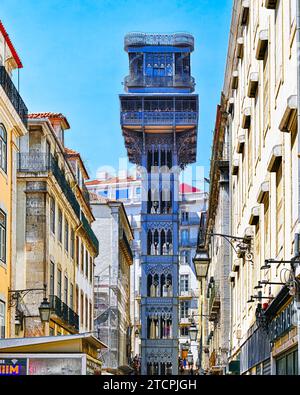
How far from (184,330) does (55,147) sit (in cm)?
8742

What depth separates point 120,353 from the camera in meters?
76.2

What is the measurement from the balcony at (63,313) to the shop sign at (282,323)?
2050 centimetres

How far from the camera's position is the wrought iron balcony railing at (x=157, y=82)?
111m

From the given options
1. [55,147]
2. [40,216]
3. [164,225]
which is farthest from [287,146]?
[164,225]

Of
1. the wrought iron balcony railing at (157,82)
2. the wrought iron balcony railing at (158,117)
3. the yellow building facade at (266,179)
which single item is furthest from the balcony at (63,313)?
the wrought iron balcony railing at (157,82)

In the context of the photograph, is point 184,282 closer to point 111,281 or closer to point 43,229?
point 111,281

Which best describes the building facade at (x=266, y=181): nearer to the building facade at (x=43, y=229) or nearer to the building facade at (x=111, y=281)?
the building facade at (x=43, y=229)

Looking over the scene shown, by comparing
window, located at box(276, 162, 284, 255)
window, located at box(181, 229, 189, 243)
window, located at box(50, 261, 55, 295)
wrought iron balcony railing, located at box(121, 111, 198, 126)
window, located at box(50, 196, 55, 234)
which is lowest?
window, located at box(276, 162, 284, 255)

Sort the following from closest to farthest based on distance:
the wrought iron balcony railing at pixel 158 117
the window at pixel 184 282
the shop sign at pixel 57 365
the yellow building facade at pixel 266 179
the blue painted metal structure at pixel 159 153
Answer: the yellow building facade at pixel 266 179 → the shop sign at pixel 57 365 → the blue painted metal structure at pixel 159 153 → the wrought iron balcony railing at pixel 158 117 → the window at pixel 184 282

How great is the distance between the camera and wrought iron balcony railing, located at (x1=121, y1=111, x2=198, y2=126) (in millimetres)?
111062

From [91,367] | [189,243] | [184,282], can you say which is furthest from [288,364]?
[189,243]

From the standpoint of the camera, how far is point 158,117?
11300 centimetres

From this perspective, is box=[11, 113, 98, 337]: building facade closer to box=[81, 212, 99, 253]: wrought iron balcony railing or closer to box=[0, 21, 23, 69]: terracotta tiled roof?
box=[81, 212, 99, 253]: wrought iron balcony railing

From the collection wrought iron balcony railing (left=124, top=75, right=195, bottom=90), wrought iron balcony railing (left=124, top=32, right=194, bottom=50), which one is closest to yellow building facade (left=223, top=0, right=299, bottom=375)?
wrought iron balcony railing (left=124, top=32, right=194, bottom=50)
